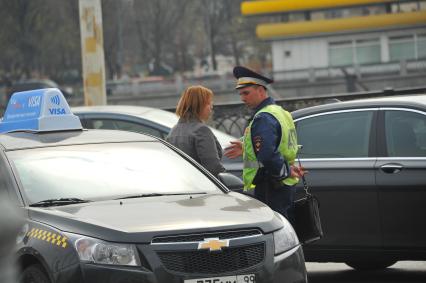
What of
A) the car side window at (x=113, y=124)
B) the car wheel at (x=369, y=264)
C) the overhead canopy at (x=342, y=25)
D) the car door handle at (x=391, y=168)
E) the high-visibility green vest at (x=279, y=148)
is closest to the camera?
the high-visibility green vest at (x=279, y=148)

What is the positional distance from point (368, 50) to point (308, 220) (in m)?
53.2

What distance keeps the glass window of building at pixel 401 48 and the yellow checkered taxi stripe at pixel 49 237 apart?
5332cm

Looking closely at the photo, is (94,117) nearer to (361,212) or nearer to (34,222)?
(361,212)

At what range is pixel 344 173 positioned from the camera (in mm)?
8430

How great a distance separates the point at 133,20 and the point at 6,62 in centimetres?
927

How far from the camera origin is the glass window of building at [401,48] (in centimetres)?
5844

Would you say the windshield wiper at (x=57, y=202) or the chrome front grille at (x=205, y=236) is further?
the windshield wiper at (x=57, y=202)

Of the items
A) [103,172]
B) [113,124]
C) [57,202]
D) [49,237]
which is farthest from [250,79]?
[113,124]

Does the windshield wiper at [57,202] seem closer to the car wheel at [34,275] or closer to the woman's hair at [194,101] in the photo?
the car wheel at [34,275]

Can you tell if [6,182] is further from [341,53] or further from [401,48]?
[401,48]

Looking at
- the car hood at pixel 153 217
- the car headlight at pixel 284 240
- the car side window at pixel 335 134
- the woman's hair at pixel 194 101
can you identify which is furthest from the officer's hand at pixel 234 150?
the car headlight at pixel 284 240

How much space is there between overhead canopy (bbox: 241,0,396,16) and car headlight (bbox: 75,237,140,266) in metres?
57.3

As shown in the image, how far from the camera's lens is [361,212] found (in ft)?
27.1

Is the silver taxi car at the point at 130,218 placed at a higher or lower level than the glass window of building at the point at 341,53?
higher
